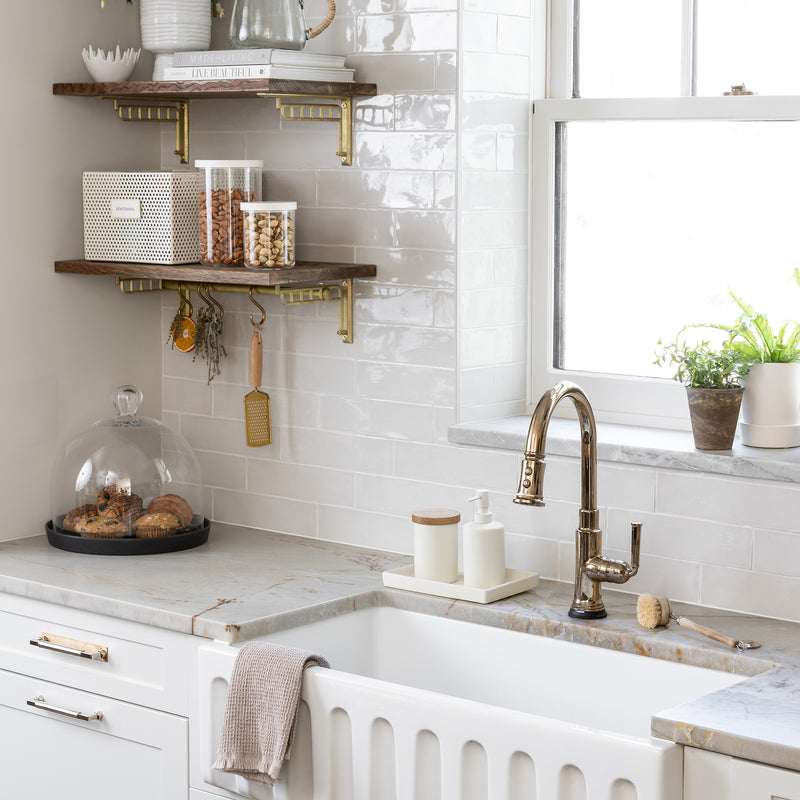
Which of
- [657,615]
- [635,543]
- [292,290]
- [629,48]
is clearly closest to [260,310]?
[292,290]

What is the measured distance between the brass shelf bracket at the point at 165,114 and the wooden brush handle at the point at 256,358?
0.50 m

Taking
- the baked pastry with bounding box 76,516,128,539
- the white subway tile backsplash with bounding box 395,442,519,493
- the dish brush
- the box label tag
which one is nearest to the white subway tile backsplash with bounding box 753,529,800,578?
the dish brush

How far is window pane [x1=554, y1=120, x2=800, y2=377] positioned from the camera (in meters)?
2.47

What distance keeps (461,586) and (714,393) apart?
57 cm

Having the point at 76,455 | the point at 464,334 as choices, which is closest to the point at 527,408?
the point at 464,334

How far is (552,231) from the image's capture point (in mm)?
2760

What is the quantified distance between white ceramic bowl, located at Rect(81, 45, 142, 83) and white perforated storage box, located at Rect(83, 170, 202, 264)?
0.70 ft

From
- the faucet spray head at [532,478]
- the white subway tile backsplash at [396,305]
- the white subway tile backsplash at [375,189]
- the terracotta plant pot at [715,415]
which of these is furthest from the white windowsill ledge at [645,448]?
the white subway tile backsplash at [375,189]

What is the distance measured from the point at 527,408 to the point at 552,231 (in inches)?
15.0

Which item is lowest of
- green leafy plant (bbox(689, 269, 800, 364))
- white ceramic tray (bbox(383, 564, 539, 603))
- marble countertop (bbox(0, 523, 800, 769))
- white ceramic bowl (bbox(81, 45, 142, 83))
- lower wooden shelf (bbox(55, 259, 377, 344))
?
marble countertop (bbox(0, 523, 800, 769))

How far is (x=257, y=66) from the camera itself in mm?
2559

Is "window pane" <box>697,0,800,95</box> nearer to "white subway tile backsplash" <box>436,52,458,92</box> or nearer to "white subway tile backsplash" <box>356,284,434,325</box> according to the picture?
"white subway tile backsplash" <box>436,52,458,92</box>

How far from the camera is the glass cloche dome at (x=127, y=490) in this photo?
9.02ft

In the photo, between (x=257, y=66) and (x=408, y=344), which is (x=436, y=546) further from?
(x=257, y=66)
